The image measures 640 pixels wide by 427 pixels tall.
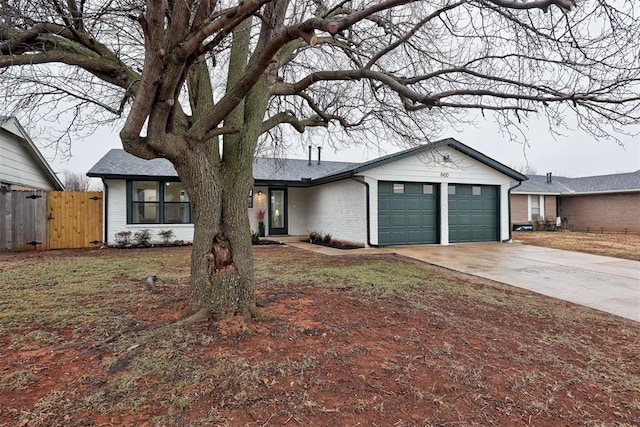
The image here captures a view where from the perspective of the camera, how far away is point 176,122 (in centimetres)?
342

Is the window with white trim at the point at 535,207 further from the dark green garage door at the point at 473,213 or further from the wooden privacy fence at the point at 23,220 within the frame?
the wooden privacy fence at the point at 23,220

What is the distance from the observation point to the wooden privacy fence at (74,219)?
34.1 ft

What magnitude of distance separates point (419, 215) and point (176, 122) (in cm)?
981

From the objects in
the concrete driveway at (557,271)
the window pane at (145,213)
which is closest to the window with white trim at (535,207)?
the concrete driveway at (557,271)

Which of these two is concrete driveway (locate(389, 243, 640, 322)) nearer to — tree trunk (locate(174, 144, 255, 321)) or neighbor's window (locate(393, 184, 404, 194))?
neighbor's window (locate(393, 184, 404, 194))

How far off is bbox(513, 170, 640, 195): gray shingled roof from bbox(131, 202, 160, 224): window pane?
60.6 ft

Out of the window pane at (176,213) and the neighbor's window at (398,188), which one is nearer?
the neighbor's window at (398,188)

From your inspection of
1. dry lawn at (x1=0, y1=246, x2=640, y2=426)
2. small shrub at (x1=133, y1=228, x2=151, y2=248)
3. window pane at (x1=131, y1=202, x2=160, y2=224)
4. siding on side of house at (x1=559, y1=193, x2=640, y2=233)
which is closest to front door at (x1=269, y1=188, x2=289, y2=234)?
window pane at (x1=131, y1=202, x2=160, y2=224)

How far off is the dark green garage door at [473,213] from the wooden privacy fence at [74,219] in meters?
12.8

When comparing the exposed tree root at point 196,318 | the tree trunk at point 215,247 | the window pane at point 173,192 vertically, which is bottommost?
the exposed tree root at point 196,318

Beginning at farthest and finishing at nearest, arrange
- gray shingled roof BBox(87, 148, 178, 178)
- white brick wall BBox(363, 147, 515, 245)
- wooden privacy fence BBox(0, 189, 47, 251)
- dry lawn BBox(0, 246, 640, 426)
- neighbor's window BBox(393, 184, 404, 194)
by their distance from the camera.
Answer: neighbor's window BBox(393, 184, 404, 194) < white brick wall BBox(363, 147, 515, 245) < gray shingled roof BBox(87, 148, 178, 178) < wooden privacy fence BBox(0, 189, 47, 251) < dry lawn BBox(0, 246, 640, 426)

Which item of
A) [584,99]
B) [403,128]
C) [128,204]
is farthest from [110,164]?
[584,99]

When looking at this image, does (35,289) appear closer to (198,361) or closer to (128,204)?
(198,361)

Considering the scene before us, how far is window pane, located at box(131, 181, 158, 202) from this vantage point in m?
11.5
